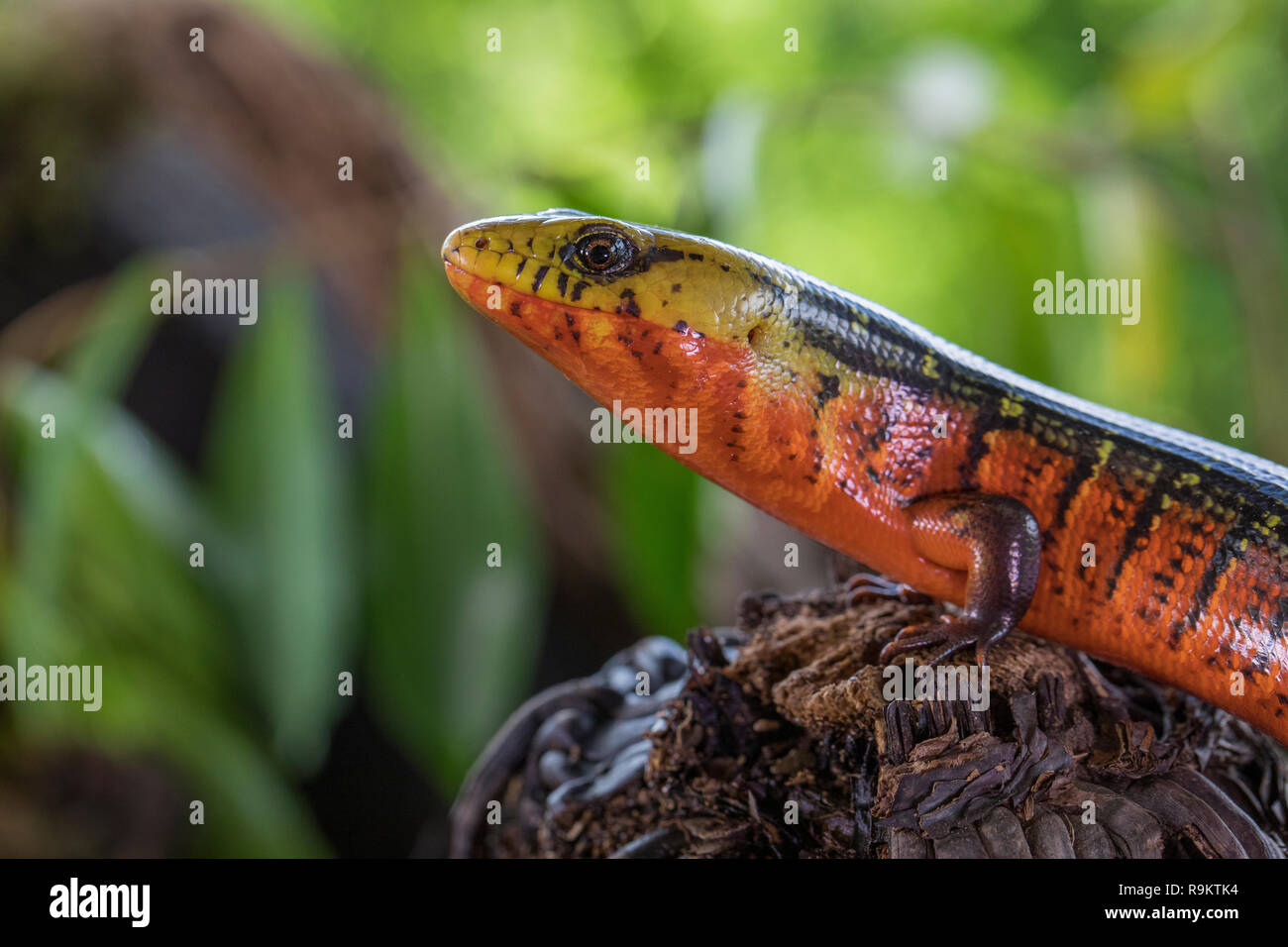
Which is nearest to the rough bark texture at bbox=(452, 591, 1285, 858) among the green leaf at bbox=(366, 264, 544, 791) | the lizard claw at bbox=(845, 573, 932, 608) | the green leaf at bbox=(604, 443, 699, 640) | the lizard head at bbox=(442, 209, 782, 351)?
the lizard claw at bbox=(845, 573, 932, 608)

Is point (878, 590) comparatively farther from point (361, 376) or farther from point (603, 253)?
point (361, 376)

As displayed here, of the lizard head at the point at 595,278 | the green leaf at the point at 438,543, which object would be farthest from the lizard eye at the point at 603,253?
the green leaf at the point at 438,543

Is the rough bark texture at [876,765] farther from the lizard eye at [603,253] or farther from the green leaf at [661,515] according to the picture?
the green leaf at [661,515]

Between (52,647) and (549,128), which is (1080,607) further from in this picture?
(549,128)

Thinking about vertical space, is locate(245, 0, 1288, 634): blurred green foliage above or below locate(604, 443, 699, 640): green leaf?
above

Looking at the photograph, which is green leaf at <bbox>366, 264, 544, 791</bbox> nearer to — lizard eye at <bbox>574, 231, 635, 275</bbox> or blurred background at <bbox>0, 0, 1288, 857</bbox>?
blurred background at <bbox>0, 0, 1288, 857</bbox>
